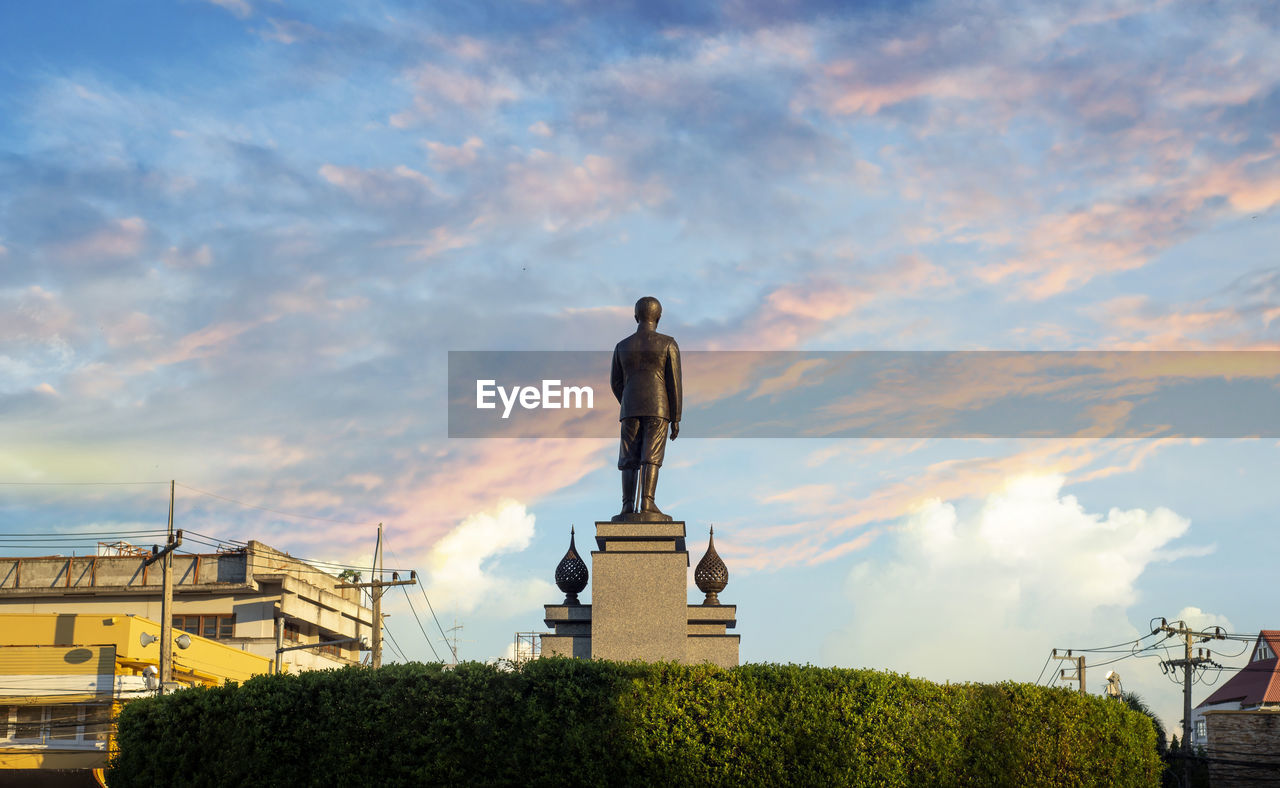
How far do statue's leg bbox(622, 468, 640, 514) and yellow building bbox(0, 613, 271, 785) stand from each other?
26902 mm

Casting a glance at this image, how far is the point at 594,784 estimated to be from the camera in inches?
524

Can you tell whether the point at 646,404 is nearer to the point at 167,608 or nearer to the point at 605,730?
the point at 605,730

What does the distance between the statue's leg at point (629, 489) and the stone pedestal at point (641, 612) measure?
0.61 metres

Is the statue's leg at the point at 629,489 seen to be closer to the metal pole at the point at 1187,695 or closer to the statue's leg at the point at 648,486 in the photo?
the statue's leg at the point at 648,486

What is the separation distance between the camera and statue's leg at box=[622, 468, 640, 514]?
1734cm

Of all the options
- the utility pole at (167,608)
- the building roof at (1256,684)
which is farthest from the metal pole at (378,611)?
the building roof at (1256,684)

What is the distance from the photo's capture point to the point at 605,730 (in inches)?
529

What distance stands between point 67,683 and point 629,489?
30.5 meters

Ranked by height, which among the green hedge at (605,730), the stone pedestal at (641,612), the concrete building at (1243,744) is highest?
the stone pedestal at (641,612)

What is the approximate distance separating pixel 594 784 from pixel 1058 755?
5598mm

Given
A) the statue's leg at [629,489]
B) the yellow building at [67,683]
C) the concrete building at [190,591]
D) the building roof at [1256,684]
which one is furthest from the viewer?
the building roof at [1256,684]

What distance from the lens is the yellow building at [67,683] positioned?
38.8 meters

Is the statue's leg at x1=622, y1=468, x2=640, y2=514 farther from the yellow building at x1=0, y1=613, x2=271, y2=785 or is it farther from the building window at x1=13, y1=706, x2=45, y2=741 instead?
the building window at x1=13, y1=706, x2=45, y2=741

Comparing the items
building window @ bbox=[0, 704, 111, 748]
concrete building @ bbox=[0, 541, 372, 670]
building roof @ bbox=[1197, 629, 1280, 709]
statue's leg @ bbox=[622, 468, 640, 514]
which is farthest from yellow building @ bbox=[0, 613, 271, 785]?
building roof @ bbox=[1197, 629, 1280, 709]
